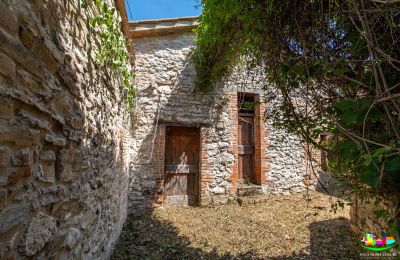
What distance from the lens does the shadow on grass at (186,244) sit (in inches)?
118

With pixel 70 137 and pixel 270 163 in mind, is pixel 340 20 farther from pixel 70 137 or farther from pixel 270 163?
pixel 270 163

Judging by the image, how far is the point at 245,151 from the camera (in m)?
5.84

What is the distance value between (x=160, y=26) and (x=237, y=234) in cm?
462

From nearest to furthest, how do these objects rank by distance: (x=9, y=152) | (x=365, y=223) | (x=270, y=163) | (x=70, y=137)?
(x=9, y=152) → (x=70, y=137) → (x=365, y=223) → (x=270, y=163)

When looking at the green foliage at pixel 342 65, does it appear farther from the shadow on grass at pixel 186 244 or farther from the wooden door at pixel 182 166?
the wooden door at pixel 182 166

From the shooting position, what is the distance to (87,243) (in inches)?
75.4

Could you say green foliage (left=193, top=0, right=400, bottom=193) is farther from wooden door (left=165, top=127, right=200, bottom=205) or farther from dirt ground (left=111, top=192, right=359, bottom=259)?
wooden door (left=165, top=127, right=200, bottom=205)

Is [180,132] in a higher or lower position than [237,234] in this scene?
higher

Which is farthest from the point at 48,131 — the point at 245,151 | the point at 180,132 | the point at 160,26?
the point at 245,151

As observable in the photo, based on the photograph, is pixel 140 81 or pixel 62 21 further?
pixel 140 81

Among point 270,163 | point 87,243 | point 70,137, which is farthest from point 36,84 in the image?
point 270,163

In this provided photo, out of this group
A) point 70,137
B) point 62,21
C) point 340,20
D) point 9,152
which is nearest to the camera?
point 9,152

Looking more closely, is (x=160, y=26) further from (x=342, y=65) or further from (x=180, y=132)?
(x=342, y=65)

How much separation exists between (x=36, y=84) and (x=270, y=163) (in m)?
5.48
